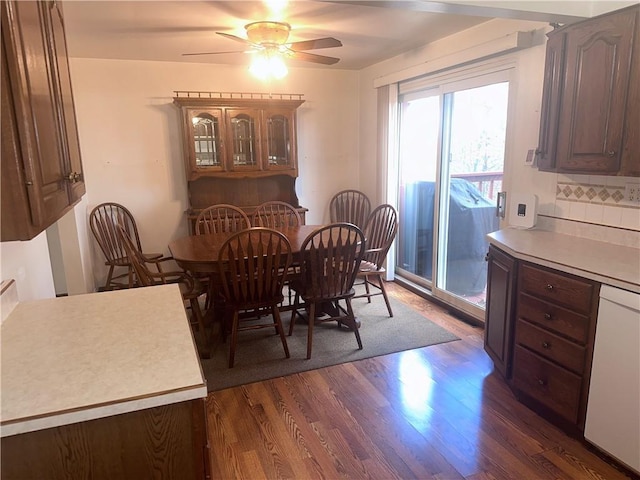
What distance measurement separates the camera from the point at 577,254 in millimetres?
2201

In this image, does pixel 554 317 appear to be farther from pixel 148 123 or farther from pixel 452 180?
pixel 148 123

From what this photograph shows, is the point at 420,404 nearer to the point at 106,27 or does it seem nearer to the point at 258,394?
the point at 258,394

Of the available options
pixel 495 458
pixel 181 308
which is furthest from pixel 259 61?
pixel 495 458

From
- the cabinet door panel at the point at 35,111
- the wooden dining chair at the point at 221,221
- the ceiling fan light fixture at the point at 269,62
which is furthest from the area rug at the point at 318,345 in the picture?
the ceiling fan light fixture at the point at 269,62

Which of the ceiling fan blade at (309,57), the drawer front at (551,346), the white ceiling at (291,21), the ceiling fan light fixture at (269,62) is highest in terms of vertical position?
the white ceiling at (291,21)

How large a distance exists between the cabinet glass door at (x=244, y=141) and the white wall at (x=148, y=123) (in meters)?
0.42

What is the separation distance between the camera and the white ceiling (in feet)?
7.10

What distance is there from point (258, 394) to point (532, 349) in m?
1.56

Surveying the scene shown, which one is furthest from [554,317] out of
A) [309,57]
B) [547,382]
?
[309,57]

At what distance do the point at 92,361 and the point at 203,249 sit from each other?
6.16ft

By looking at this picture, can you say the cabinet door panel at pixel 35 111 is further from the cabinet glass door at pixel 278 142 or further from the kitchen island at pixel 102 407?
the cabinet glass door at pixel 278 142

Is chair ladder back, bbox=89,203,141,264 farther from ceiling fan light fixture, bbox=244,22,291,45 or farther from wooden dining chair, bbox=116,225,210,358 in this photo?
ceiling fan light fixture, bbox=244,22,291,45

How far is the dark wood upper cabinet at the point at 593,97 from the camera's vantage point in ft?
6.56

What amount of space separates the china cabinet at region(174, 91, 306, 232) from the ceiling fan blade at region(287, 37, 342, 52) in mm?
1440
